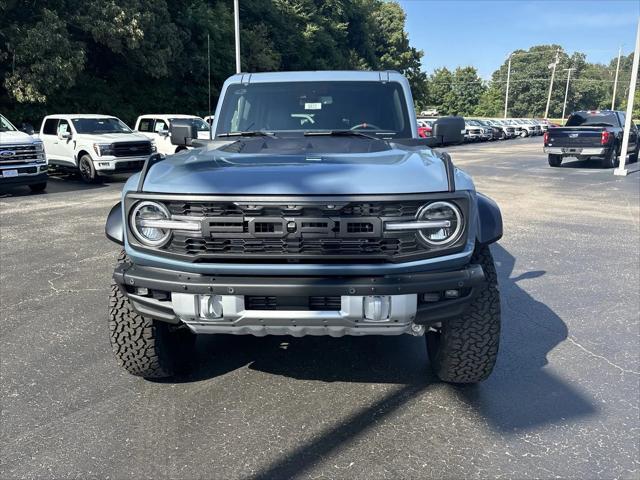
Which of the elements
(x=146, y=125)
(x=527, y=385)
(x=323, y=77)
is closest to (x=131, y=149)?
(x=146, y=125)

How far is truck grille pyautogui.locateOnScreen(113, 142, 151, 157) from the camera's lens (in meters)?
13.9

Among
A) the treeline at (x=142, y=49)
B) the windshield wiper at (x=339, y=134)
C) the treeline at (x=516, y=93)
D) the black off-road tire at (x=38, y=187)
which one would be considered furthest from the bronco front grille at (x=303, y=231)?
the treeline at (x=516, y=93)

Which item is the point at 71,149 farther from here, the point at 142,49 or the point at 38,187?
the point at 142,49

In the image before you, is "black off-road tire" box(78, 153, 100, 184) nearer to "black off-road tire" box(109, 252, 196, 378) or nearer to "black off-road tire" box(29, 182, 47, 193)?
"black off-road tire" box(29, 182, 47, 193)

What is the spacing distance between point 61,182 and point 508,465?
1455 cm

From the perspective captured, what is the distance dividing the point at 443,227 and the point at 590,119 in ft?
60.2

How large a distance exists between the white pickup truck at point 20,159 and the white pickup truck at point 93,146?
1.78 meters

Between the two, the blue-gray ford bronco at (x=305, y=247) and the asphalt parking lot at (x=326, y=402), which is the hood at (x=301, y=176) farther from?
the asphalt parking lot at (x=326, y=402)

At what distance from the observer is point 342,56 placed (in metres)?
39.1

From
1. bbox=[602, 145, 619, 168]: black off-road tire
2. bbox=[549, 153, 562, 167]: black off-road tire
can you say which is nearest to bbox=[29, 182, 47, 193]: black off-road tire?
bbox=[549, 153, 562, 167]: black off-road tire

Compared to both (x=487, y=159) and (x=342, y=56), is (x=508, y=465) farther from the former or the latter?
(x=342, y=56)

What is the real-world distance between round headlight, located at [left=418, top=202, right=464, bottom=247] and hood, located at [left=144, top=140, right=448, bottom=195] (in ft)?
0.34

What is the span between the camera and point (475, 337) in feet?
10.0

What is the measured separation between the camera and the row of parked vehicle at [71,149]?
11531mm
